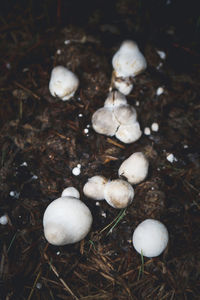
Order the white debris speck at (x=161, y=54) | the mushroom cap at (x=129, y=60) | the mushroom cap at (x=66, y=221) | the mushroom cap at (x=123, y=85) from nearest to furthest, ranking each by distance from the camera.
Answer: the mushroom cap at (x=66, y=221) < the mushroom cap at (x=129, y=60) < the mushroom cap at (x=123, y=85) < the white debris speck at (x=161, y=54)

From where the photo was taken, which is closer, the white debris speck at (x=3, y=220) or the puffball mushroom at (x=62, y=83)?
the white debris speck at (x=3, y=220)

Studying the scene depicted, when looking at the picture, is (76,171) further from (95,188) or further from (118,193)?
(118,193)

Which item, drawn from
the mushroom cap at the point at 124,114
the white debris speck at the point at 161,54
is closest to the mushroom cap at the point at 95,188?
the mushroom cap at the point at 124,114

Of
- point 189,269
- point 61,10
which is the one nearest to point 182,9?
point 61,10

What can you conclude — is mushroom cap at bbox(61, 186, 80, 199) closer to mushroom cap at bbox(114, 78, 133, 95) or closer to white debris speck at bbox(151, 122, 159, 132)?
white debris speck at bbox(151, 122, 159, 132)

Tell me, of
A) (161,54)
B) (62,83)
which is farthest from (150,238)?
(161,54)

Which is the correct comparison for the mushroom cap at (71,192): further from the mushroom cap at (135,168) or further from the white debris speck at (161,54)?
the white debris speck at (161,54)

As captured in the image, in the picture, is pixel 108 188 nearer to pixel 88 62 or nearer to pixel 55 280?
pixel 55 280
